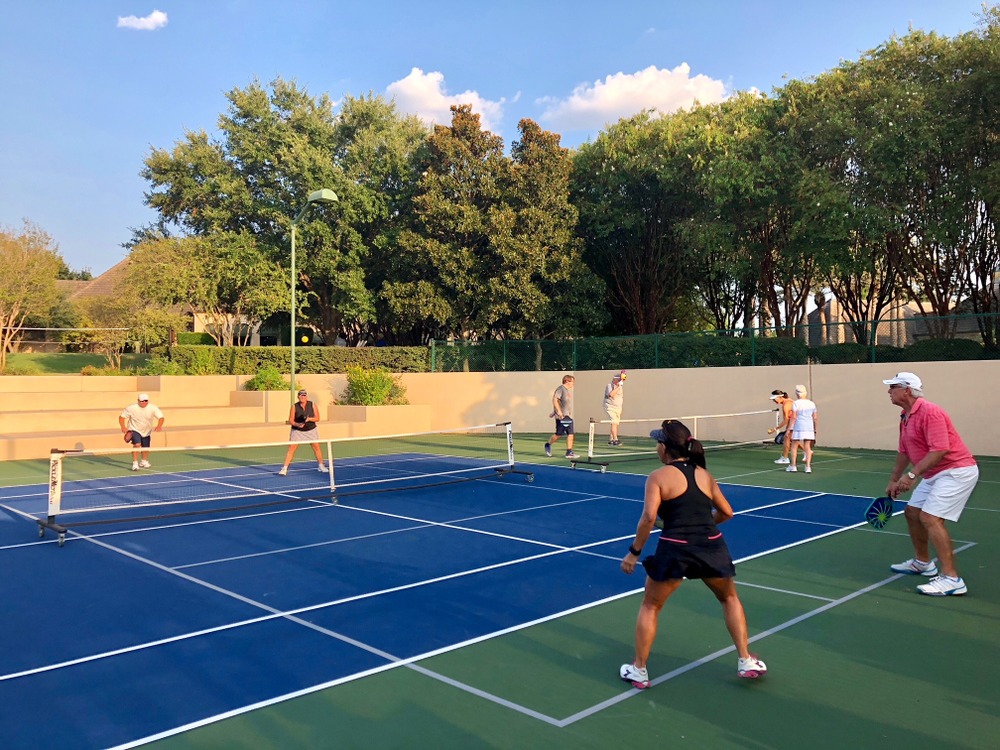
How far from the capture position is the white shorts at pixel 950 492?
23.1 feet

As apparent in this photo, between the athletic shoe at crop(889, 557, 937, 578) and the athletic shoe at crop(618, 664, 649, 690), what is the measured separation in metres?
4.08

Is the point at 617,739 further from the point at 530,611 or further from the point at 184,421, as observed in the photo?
the point at 184,421

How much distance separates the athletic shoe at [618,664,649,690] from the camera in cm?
502

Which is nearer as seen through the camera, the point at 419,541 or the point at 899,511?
the point at 419,541

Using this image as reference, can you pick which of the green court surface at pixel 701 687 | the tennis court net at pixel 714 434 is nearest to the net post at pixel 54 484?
the green court surface at pixel 701 687

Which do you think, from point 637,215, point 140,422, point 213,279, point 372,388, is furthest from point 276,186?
point 140,422

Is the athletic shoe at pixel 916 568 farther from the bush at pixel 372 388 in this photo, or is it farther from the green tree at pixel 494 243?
the green tree at pixel 494 243

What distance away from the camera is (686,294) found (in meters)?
34.6

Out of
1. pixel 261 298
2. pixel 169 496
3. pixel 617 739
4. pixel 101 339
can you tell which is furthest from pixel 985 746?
pixel 101 339

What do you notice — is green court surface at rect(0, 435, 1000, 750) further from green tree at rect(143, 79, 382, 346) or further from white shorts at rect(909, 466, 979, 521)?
green tree at rect(143, 79, 382, 346)

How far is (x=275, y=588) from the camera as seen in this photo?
7.52 m

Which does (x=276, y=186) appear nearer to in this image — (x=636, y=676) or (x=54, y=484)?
(x=54, y=484)

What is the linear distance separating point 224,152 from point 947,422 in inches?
1272

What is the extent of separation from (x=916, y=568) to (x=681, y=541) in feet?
13.9
